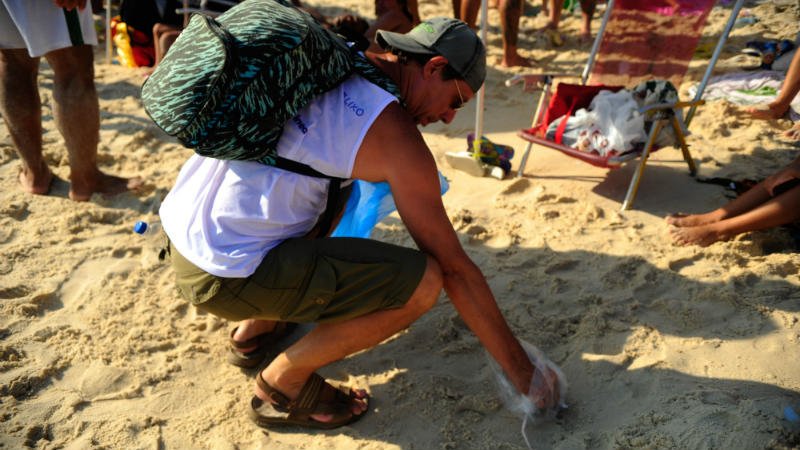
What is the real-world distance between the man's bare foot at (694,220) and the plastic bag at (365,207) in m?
1.57

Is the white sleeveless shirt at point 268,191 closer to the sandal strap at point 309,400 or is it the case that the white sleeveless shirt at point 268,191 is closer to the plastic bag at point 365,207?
the plastic bag at point 365,207

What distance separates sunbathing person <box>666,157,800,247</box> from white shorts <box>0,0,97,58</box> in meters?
3.32

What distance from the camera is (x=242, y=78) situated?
5.51 ft

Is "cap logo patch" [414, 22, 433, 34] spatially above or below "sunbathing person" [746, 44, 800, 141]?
above

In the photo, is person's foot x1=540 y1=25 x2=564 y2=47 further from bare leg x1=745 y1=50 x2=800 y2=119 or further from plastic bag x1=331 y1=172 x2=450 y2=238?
plastic bag x1=331 y1=172 x2=450 y2=238

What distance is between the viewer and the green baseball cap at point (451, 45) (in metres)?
2.05

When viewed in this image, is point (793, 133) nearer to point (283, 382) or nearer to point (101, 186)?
point (283, 382)

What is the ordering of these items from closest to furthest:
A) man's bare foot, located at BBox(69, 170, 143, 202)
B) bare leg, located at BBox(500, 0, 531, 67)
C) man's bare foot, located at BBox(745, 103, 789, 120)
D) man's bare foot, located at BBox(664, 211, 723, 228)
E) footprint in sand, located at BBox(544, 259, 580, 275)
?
footprint in sand, located at BBox(544, 259, 580, 275) < man's bare foot, located at BBox(664, 211, 723, 228) < man's bare foot, located at BBox(69, 170, 143, 202) < man's bare foot, located at BBox(745, 103, 789, 120) < bare leg, located at BBox(500, 0, 531, 67)

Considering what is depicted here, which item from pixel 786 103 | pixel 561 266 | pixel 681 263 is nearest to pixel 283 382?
pixel 561 266

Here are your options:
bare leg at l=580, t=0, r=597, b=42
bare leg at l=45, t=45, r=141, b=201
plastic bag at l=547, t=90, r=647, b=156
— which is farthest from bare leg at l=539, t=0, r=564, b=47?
bare leg at l=45, t=45, r=141, b=201

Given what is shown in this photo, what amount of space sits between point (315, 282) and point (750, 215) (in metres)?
2.29

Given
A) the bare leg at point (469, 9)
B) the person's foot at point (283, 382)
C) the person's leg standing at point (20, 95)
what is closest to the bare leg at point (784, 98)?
the bare leg at point (469, 9)

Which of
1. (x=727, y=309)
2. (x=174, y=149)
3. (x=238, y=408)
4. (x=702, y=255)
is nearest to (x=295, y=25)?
(x=238, y=408)

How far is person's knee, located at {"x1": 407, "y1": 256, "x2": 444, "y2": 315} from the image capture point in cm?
208
